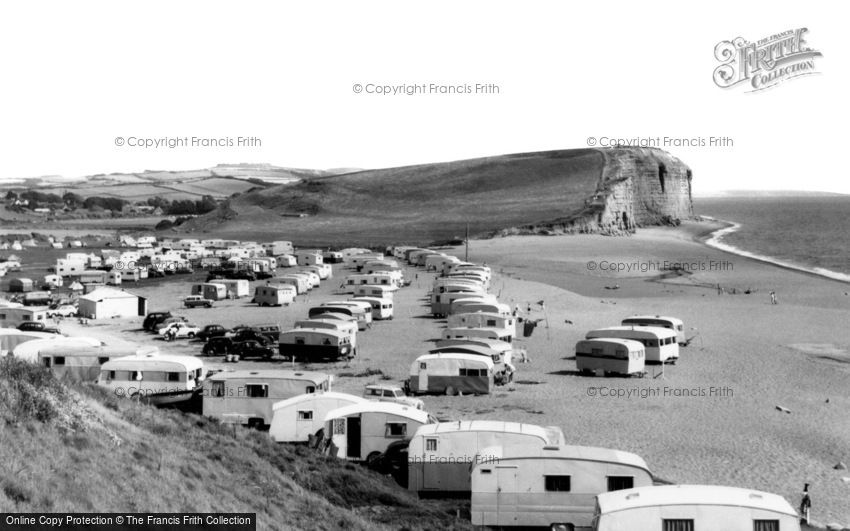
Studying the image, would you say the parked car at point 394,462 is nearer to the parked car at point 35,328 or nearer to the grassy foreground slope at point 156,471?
the grassy foreground slope at point 156,471

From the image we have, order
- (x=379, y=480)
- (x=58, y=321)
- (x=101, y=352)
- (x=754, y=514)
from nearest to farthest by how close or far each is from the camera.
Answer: (x=754, y=514) < (x=379, y=480) < (x=101, y=352) < (x=58, y=321)

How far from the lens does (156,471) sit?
12281mm

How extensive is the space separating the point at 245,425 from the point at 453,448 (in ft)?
20.6

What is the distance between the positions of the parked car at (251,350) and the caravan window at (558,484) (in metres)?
18.3

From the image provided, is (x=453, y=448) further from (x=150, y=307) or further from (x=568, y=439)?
(x=150, y=307)

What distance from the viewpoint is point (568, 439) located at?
71.3 ft

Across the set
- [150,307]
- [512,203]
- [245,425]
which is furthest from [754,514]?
[512,203]

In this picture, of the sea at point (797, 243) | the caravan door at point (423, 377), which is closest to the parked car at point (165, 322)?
the caravan door at point (423, 377)

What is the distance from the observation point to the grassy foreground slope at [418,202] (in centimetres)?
12238

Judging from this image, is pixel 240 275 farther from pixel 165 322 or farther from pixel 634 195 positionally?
pixel 634 195

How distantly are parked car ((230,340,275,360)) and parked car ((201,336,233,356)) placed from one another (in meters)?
0.20

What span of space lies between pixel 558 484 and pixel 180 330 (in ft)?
81.2

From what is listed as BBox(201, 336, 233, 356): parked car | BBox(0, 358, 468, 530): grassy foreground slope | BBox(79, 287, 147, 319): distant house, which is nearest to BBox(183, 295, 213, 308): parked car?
BBox(79, 287, 147, 319): distant house
